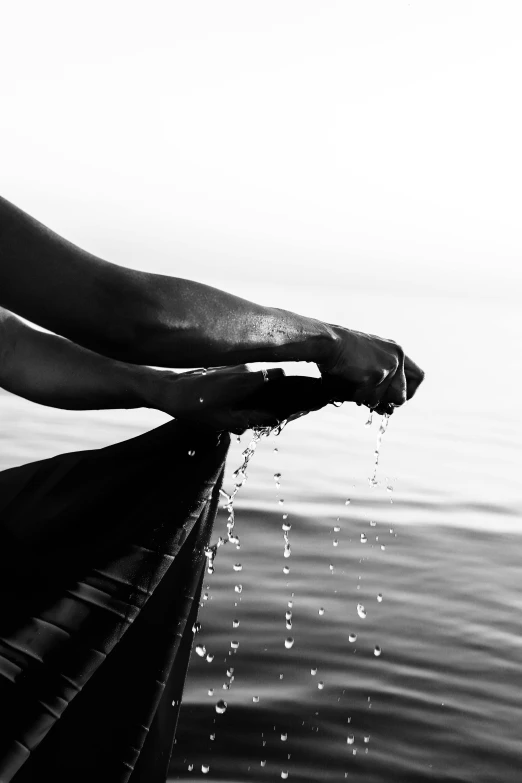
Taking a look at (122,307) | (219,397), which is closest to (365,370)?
(219,397)

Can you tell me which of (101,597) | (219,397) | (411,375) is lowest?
(101,597)

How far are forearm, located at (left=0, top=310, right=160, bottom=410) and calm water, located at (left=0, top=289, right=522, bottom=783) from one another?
1.23m

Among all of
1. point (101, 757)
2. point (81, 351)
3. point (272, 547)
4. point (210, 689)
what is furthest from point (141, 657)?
point (272, 547)

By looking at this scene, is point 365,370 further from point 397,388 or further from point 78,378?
point 78,378

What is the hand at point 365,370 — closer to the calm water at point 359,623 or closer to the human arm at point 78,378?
the human arm at point 78,378

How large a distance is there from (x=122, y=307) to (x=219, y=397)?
0.61m

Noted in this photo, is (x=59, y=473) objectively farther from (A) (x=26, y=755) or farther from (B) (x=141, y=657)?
(A) (x=26, y=755)

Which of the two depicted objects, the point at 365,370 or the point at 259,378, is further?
the point at 259,378

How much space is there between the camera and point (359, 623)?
14.6 feet

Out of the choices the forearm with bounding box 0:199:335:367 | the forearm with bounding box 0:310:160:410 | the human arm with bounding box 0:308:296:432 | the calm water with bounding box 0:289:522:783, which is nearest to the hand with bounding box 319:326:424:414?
the forearm with bounding box 0:199:335:367

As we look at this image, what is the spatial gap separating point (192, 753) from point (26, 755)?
4.12 feet

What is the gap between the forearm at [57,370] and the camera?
2.40 meters

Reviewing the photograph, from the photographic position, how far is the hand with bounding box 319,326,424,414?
1.83 m

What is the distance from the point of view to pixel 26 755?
6.32 ft
